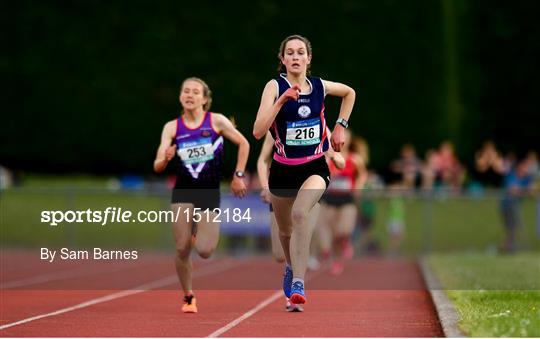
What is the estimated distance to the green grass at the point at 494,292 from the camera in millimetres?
9672

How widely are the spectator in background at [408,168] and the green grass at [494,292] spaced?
5.64 meters

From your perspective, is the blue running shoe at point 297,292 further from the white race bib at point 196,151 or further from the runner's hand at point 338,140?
the white race bib at point 196,151

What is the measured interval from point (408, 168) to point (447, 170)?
0.90 meters

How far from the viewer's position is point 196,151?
1170cm

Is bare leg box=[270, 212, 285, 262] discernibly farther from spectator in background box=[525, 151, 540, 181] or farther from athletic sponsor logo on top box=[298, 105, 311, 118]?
spectator in background box=[525, 151, 540, 181]

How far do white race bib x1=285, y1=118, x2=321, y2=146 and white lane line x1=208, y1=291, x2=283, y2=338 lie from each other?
1.55 metres

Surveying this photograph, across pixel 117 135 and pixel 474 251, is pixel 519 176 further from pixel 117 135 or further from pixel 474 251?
pixel 117 135

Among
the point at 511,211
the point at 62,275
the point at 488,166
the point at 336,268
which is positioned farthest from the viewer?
the point at 488,166

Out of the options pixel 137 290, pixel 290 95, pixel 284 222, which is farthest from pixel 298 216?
pixel 137 290

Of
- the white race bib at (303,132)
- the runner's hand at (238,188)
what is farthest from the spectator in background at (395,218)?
the white race bib at (303,132)

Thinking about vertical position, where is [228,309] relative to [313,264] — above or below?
below

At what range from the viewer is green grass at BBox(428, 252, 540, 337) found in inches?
381

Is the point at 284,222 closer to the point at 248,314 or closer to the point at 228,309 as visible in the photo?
the point at 248,314

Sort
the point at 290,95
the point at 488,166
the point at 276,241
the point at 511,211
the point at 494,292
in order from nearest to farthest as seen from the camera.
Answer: the point at 290,95 → the point at 276,241 → the point at 494,292 → the point at 511,211 → the point at 488,166
